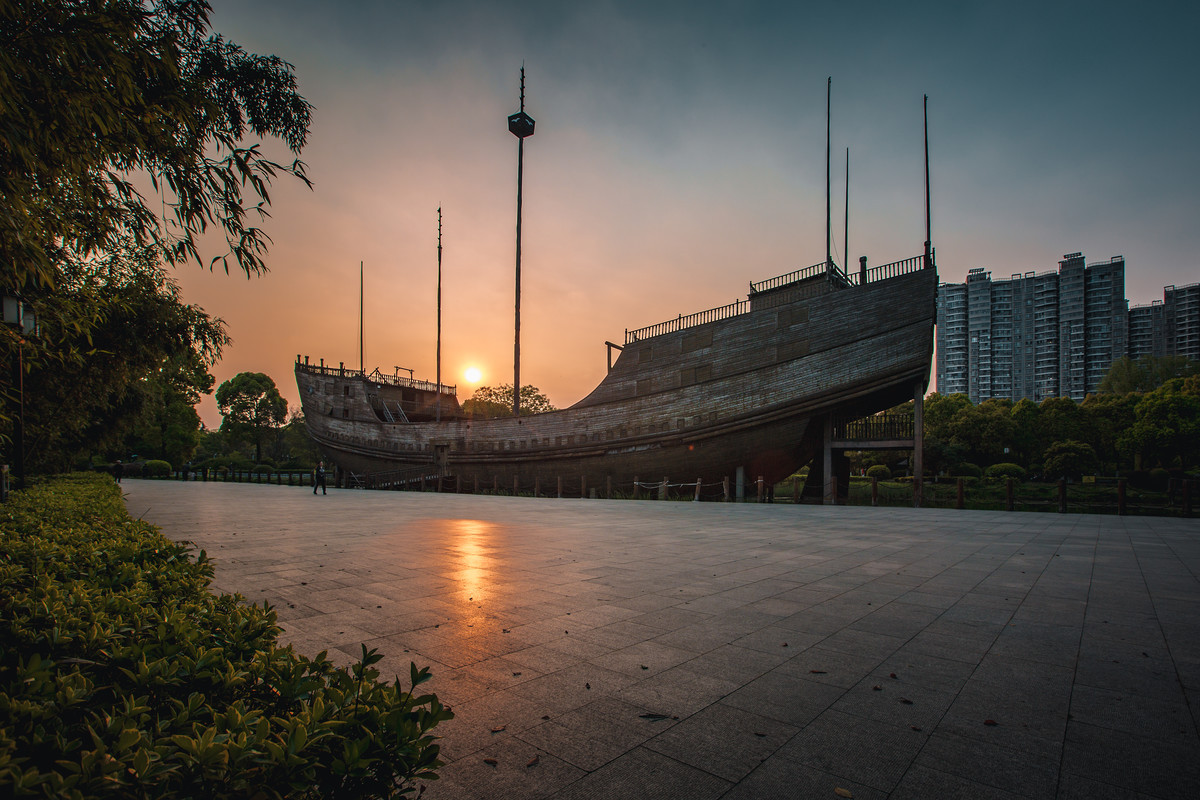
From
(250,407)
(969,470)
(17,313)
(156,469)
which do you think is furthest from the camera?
(250,407)

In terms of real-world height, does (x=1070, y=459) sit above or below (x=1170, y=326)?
below

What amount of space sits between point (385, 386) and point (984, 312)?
9308 centimetres

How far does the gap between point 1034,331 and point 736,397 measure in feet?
286

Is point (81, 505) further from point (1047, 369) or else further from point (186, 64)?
point (1047, 369)

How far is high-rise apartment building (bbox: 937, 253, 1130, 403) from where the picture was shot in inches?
Result: 2968

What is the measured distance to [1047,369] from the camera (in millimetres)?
80188

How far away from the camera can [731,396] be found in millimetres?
18891

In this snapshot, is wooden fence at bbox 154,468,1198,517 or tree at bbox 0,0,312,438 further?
wooden fence at bbox 154,468,1198,517

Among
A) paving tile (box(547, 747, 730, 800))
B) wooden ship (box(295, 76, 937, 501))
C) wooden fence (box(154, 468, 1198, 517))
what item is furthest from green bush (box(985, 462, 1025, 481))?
paving tile (box(547, 747, 730, 800))

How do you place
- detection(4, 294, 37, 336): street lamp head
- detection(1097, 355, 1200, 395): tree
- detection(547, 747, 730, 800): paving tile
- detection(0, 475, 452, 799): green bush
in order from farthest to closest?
1. detection(1097, 355, 1200, 395): tree
2. detection(4, 294, 37, 336): street lamp head
3. detection(547, 747, 730, 800): paving tile
4. detection(0, 475, 452, 799): green bush

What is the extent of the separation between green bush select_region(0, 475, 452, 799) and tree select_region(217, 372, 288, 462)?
63.0 meters

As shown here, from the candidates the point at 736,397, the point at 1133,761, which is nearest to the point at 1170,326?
the point at 736,397

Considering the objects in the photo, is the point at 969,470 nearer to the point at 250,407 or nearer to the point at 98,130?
the point at 98,130

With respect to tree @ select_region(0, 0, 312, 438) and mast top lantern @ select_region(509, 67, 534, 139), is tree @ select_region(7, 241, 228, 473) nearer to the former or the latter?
tree @ select_region(0, 0, 312, 438)
